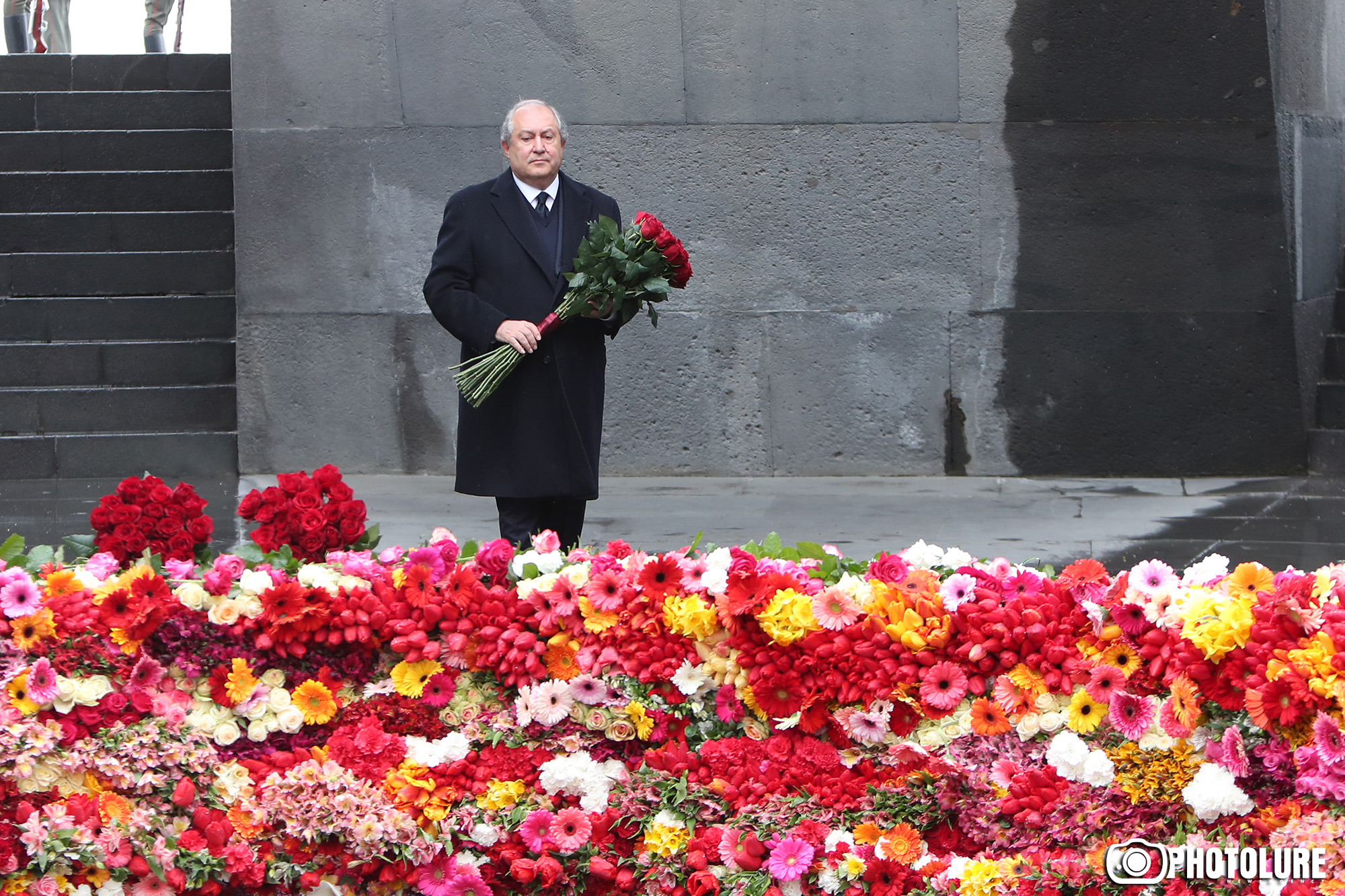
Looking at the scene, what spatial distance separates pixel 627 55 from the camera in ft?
27.9

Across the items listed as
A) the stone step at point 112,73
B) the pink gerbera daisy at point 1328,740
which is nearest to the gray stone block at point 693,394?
the stone step at point 112,73

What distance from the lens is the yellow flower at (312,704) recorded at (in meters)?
3.24

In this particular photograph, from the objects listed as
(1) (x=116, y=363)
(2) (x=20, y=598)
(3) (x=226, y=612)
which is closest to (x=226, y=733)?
(3) (x=226, y=612)

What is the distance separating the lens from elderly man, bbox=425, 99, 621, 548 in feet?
16.4

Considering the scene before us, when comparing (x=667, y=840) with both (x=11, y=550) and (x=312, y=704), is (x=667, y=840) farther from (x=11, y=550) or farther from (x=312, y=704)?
(x=11, y=550)

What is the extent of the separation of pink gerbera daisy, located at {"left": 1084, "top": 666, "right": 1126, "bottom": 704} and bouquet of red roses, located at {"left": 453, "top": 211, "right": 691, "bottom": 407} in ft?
7.07

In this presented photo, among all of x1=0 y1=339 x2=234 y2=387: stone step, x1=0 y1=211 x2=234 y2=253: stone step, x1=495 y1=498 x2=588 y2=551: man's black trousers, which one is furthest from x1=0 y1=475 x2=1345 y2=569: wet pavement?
x1=0 y1=211 x2=234 y2=253: stone step

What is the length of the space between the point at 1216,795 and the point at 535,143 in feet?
9.94

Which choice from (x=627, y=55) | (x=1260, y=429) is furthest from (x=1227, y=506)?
(x=627, y=55)

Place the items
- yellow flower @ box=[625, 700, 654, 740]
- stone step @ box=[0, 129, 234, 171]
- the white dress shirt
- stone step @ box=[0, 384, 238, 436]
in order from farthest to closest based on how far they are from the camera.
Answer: stone step @ box=[0, 129, 234, 171] → stone step @ box=[0, 384, 238, 436] → the white dress shirt → yellow flower @ box=[625, 700, 654, 740]

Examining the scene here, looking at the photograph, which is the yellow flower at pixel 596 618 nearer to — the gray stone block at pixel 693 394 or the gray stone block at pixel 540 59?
the gray stone block at pixel 693 394

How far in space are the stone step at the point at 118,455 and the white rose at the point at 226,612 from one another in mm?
5716

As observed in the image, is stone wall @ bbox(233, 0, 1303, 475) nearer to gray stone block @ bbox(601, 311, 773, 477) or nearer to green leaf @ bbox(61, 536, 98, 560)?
gray stone block @ bbox(601, 311, 773, 477)

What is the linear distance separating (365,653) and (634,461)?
5.37m
